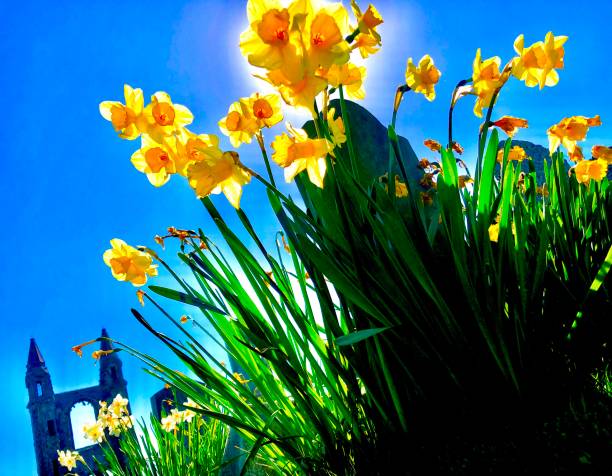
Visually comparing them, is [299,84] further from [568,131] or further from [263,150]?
[568,131]

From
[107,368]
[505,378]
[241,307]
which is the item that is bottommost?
[505,378]

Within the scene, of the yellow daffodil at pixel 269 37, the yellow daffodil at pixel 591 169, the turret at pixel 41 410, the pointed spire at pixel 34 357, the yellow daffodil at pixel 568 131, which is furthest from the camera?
the pointed spire at pixel 34 357

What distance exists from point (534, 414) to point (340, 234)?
528 mm

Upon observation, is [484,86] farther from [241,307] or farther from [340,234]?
[241,307]

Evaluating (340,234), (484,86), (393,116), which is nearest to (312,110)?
(340,234)

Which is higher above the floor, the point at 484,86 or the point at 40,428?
the point at 40,428

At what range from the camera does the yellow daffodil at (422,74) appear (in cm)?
112

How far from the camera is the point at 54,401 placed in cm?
2536

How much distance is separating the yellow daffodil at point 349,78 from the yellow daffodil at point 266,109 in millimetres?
120

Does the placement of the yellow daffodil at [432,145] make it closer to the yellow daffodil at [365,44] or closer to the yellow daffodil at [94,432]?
the yellow daffodil at [365,44]

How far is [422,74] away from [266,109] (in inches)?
16.0

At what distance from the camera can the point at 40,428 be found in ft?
79.0

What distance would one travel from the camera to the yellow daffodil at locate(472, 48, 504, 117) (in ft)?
3.55

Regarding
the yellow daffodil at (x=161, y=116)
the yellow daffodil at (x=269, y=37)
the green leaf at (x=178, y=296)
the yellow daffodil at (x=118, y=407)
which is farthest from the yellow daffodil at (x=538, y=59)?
the yellow daffodil at (x=118, y=407)
